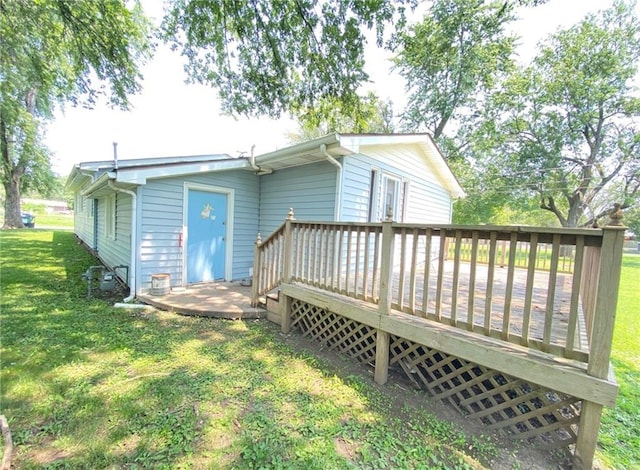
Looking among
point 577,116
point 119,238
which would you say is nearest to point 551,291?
point 119,238

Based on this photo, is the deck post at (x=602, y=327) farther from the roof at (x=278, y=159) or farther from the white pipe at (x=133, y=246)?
the white pipe at (x=133, y=246)

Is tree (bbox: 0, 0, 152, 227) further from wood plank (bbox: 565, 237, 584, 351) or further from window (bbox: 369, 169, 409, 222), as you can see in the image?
wood plank (bbox: 565, 237, 584, 351)

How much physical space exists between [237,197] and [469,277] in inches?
210

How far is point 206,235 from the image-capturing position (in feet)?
21.5

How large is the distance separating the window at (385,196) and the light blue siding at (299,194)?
48.2 inches

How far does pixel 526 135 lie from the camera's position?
59.4 feet

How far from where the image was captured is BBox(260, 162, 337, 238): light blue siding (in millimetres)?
5863

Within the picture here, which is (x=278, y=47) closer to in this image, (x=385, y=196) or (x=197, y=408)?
(x=385, y=196)

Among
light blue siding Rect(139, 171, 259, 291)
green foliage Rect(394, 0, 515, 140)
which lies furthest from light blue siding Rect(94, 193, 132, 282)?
green foliage Rect(394, 0, 515, 140)

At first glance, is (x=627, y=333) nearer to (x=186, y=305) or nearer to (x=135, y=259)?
(x=186, y=305)

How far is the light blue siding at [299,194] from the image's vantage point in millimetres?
5863

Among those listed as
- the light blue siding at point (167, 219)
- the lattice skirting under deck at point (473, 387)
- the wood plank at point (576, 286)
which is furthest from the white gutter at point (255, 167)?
the wood plank at point (576, 286)

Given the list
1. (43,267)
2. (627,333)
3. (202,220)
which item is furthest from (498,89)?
(43,267)

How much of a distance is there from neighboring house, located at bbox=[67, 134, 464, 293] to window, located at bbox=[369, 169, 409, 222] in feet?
0.08
